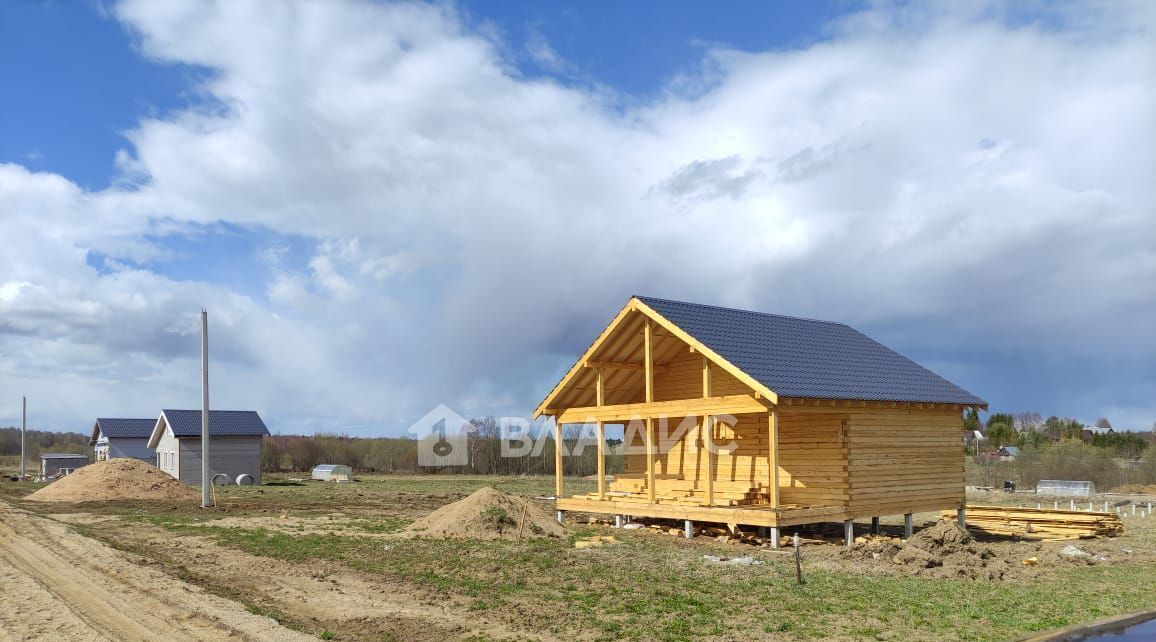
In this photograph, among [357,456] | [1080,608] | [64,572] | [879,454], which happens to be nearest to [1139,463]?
[879,454]

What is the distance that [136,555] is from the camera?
16.8 meters

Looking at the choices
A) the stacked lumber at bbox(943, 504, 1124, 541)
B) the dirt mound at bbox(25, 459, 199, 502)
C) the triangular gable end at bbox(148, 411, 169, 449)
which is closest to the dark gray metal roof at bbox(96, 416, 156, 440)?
the triangular gable end at bbox(148, 411, 169, 449)

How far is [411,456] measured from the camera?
233 feet

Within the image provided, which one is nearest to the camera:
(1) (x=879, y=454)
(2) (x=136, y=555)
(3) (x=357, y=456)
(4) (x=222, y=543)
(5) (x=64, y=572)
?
(5) (x=64, y=572)

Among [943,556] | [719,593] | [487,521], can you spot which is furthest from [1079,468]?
[719,593]

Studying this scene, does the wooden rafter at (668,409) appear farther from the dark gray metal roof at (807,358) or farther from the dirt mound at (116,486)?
the dirt mound at (116,486)

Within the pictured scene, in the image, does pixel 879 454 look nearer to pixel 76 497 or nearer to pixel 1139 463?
pixel 76 497

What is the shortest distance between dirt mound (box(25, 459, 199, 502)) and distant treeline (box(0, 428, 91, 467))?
170 ft

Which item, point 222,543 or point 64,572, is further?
point 222,543

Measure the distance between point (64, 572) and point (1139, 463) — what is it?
166ft

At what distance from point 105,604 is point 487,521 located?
9.46m

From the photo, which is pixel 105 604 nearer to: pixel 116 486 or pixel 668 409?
pixel 668 409

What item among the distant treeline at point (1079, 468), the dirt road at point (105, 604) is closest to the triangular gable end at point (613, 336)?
the dirt road at point (105, 604)

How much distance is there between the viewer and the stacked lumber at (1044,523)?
848 inches
